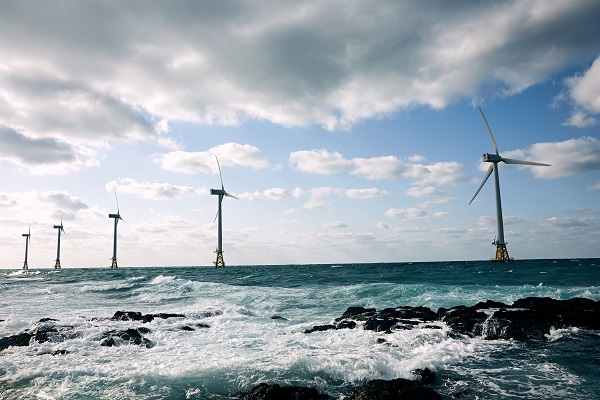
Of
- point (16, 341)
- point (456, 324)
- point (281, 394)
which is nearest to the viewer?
point (281, 394)

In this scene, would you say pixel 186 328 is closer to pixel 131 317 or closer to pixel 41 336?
pixel 131 317

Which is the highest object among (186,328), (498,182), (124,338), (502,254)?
(498,182)

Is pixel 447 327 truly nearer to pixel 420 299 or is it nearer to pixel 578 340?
pixel 578 340

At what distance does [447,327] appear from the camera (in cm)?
1808

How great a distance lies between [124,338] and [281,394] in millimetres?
9972

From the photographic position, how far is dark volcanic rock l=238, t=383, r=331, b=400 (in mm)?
9273

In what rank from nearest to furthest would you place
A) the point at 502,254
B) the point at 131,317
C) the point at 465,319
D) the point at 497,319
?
the point at 497,319
the point at 465,319
the point at 131,317
the point at 502,254

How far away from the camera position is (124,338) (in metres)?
16.5

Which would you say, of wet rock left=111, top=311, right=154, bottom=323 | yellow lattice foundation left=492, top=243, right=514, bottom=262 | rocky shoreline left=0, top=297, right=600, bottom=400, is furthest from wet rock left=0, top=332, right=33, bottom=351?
yellow lattice foundation left=492, top=243, right=514, bottom=262

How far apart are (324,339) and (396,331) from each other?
3321 mm

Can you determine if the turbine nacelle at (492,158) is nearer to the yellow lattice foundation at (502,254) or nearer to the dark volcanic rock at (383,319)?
the yellow lattice foundation at (502,254)

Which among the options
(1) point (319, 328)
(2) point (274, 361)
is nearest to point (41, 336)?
(2) point (274, 361)

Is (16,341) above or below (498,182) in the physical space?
below

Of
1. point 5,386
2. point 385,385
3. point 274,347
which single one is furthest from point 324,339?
point 5,386
